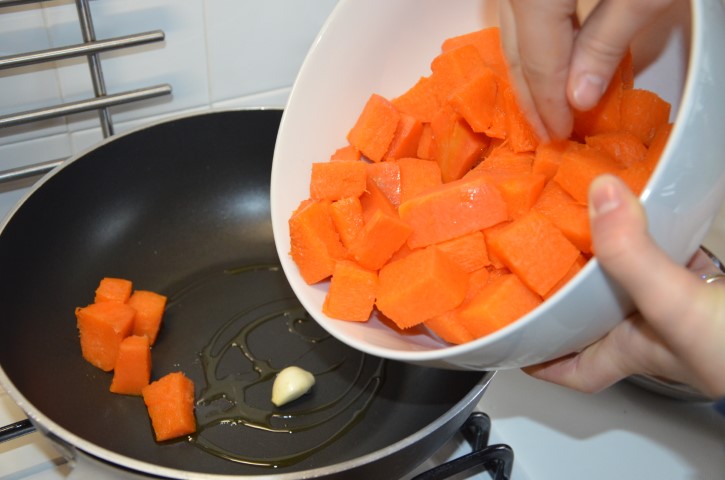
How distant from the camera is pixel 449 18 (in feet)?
3.41

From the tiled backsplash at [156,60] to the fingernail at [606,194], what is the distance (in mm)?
909

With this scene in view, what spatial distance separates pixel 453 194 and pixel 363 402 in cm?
39

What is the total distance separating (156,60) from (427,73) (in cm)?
52

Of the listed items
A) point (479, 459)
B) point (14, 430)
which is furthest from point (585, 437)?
point (14, 430)

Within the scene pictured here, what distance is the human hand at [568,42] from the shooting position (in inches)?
24.8

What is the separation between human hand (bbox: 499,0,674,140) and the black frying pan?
14.9 inches

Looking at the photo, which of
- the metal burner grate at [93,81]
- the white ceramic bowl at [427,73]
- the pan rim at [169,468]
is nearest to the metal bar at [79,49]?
the metal burner grate at [93,81]

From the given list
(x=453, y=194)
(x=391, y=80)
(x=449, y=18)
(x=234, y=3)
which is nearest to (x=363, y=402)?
(x=453, y=194)

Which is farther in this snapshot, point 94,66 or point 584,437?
point 94,66

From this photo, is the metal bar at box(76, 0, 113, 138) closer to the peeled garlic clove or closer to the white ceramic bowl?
the white ceramic bowl

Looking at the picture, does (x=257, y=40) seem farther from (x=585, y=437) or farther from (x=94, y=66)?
(x=585, y=437)

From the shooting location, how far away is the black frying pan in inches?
37.9

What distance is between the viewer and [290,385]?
101cm

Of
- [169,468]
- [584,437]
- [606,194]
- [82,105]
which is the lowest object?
[584,437]
